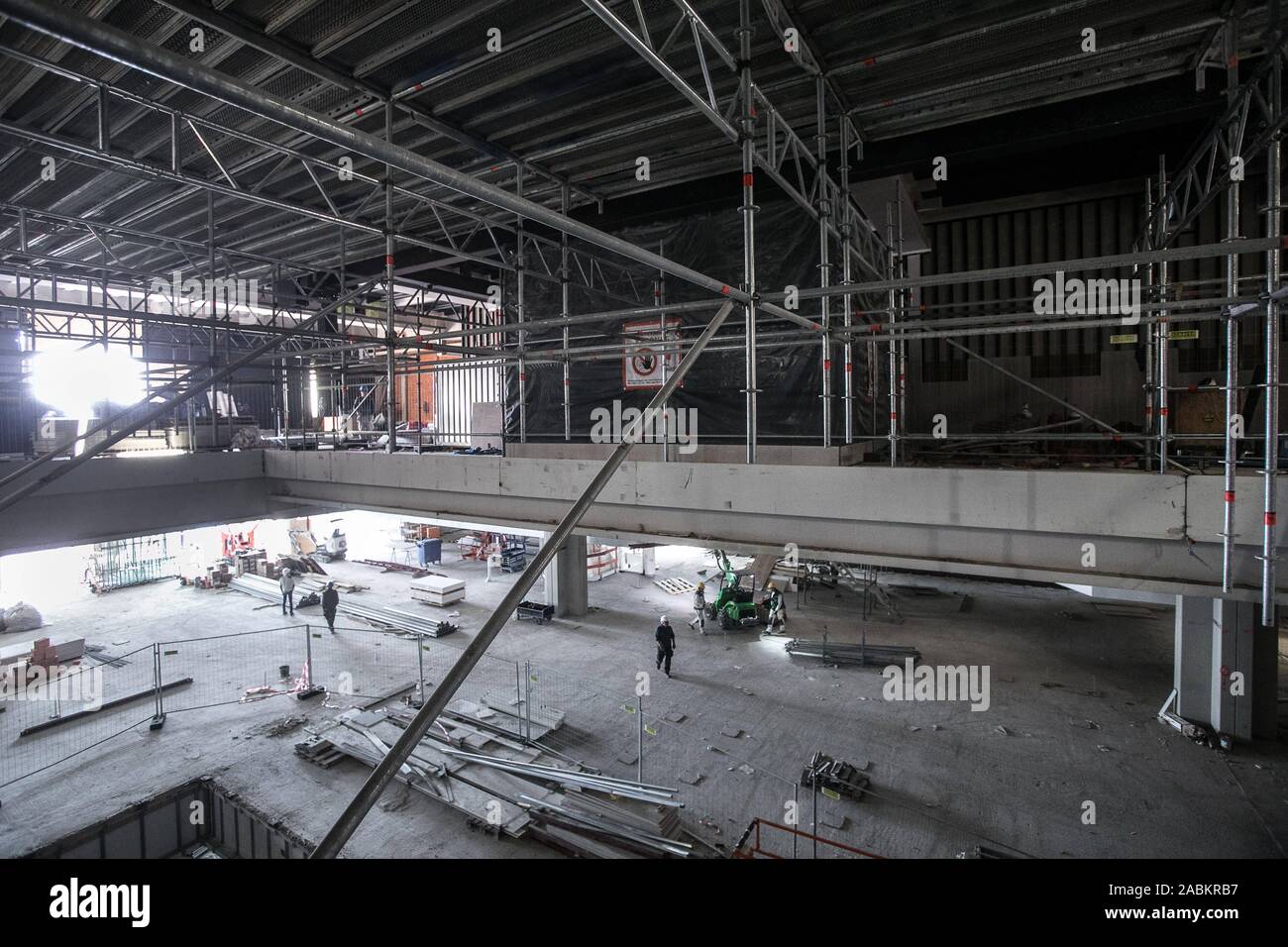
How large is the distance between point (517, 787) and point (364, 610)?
9816 millimetres

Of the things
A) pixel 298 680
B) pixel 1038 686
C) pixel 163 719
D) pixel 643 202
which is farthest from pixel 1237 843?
pixel 163 719

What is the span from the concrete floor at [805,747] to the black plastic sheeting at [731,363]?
4.62 m

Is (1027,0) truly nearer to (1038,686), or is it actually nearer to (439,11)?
(439,11)

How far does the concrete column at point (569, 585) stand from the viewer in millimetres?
15609

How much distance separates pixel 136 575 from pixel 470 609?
12272mm

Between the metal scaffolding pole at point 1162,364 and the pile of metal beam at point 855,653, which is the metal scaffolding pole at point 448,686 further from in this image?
the pile of metal beam at point 855,653

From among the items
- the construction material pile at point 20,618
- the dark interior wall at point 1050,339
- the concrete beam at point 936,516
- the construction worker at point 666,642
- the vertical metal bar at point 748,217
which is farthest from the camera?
the construction material pile at point 20,618

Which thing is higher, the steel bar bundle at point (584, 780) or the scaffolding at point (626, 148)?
the scaffolding at point (626, 148)

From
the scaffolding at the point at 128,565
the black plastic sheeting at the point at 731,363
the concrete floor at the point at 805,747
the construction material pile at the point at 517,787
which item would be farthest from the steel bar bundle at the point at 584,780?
the scaffolding at the point at 128,565

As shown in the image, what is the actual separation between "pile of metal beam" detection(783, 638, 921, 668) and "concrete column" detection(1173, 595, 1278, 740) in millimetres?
4432

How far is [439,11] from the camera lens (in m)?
5.51

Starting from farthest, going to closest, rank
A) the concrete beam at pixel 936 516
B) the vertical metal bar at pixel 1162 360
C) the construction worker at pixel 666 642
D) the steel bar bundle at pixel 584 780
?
the construction worker at pixel 666 642 < the steel bar bundle at pixel 584 780 < the vertical metal bar at pixel 1162 360 < the concrete beam at pixel 936 516
